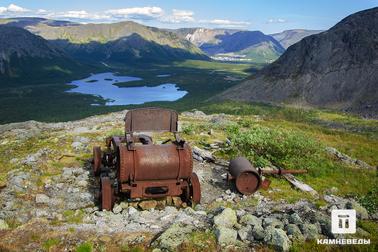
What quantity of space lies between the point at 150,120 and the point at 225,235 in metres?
6.33

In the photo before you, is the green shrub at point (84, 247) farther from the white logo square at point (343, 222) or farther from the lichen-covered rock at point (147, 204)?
the white logo square at point (343, 222)

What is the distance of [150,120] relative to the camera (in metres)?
16.3

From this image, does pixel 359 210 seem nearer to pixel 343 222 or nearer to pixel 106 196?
pixel 343 222

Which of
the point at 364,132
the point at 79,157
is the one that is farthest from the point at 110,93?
the point at 79,157

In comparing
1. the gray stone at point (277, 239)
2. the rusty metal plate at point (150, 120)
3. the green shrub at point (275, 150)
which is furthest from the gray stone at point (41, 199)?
the green shrub at point (275, 150)

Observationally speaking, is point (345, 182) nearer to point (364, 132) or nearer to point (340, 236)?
point (340, 236)

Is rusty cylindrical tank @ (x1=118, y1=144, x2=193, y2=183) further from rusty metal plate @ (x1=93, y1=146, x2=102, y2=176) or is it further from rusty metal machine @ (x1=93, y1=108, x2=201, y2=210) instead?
rusty metal plate @ (x1=93, y1=146, x2=102, y2=176)

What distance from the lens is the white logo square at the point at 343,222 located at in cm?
1212

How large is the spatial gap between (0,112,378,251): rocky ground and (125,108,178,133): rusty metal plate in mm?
2945

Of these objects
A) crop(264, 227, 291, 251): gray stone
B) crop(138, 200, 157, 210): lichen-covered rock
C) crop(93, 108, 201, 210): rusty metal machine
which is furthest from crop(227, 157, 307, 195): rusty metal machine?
crop(264, 227, 291, 251): gray stone

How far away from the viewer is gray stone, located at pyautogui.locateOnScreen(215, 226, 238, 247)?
11492 mm

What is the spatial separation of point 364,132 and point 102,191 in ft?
159

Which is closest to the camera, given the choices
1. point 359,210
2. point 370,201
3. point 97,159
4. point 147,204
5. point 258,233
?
point 258,233

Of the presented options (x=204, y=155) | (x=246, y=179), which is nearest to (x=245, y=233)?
(x=246, y=179)
